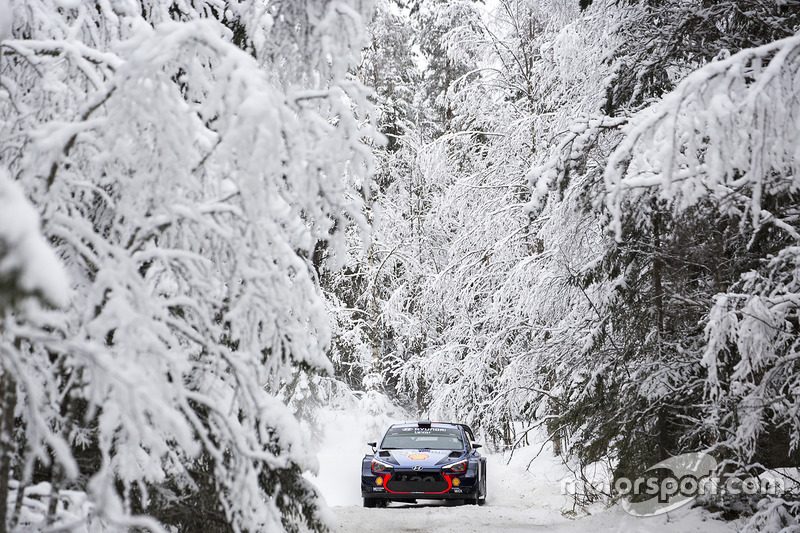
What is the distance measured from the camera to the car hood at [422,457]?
10352 millimetres

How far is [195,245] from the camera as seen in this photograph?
3.37 metres

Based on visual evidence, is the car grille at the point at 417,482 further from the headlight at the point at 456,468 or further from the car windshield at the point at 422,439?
the car windshield at the point at 422,439

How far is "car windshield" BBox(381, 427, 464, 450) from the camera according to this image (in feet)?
36.9

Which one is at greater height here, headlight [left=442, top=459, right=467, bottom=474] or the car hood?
the car hood

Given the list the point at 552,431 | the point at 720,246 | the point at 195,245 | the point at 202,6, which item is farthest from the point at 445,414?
the point at 195,245

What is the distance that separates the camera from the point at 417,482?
10.2 metres

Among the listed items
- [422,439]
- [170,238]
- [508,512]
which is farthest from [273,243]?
[422,439]

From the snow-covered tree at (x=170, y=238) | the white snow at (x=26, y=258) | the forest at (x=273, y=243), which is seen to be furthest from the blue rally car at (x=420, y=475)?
the white snow at (x=26, y=258)

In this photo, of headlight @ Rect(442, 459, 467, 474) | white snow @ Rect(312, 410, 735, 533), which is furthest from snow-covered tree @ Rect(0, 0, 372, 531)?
headlight @ Rect(442, 459, 467, 474)

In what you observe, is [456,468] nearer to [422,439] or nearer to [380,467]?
[380,467]

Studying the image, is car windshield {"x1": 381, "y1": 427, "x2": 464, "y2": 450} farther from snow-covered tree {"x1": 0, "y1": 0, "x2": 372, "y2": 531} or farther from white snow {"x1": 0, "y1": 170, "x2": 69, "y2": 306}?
white snow {"x1": 0, "y1": 170, "x2": 69, "y2": 306}

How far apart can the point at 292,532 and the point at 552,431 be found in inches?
203

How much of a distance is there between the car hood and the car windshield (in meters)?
0.28

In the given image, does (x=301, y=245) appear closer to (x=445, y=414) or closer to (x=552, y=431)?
(x=552, y=431)
